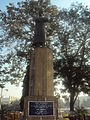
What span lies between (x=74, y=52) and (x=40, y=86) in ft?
53.9

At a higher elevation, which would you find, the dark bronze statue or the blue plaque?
the dark bronze statue

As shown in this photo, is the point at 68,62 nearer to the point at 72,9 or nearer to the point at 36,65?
the point at 72,9

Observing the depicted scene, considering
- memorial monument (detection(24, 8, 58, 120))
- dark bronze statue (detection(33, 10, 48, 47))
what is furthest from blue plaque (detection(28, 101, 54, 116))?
dark bronze statue (detection(33, 10, 48, 47))

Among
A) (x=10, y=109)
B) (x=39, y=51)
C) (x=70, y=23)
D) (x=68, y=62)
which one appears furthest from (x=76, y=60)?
(x=39, y=51)

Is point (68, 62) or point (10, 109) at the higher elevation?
point (68, 62)

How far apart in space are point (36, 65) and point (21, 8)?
16.6 m

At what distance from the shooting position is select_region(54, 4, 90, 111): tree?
26156 millimetres

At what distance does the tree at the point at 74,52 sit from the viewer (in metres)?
26.2

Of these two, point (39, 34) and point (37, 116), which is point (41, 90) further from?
point (39, 34)

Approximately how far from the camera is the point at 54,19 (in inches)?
1049

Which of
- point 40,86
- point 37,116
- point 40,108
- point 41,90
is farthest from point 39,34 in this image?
point 37,116

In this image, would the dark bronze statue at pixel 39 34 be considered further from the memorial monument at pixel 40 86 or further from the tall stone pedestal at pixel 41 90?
the tall stone pedestal at pixel 41 90

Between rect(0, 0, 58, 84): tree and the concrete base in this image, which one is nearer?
the concrete base

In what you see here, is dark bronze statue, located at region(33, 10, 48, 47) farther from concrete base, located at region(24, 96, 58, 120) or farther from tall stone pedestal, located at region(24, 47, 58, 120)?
concrete base, located at region(24, 96, 58, 120)
